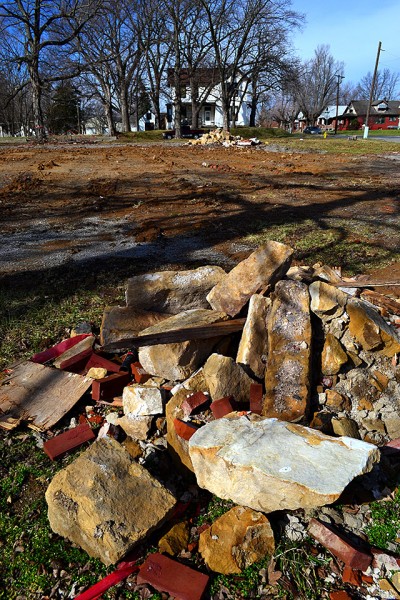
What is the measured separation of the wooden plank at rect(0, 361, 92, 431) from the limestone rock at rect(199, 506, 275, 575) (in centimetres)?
136

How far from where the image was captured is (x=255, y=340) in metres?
2.98

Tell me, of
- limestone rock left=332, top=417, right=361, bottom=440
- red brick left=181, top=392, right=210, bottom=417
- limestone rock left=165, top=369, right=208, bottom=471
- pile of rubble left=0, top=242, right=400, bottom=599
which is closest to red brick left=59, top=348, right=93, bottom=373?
pile of rubble left=0, top=242, right=400, bottom=599

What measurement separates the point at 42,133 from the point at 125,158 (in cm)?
1414

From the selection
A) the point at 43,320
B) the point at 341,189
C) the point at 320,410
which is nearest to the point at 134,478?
the point at 320,410

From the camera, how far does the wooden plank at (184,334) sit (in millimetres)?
2987

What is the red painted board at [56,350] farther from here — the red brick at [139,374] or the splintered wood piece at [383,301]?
the splintered wood piece at [383,301]

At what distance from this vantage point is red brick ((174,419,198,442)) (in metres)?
2.42

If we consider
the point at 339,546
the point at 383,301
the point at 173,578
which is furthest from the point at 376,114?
the point at 173,578

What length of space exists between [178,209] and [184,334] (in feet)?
18.7

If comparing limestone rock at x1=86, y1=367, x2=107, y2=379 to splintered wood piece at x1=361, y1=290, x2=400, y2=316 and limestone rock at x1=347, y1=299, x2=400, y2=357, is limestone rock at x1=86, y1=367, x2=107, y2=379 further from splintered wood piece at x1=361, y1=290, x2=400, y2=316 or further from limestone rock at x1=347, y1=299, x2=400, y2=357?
splintered wood piece at x1=361, y1=290, x2=400, y2=316

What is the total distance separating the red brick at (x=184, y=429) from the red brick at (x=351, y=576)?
0.96m

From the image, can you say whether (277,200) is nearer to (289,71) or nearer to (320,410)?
(320,410)

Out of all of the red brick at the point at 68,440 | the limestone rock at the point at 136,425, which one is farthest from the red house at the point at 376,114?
the red brick at the point at 68,440

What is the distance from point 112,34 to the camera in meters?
34.4
